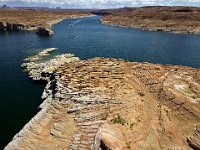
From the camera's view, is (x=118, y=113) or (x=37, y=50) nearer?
(x=118, y=113)

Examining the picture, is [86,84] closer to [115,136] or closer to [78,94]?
[78,94]

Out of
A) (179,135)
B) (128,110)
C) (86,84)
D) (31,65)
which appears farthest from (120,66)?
(31,65)

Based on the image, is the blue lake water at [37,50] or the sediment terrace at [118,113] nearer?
the sediment terrace at [118,113]

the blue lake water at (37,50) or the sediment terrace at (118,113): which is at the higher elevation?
the sediment terrace at (118,113)

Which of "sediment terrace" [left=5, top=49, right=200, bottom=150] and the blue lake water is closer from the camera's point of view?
"sediment terrace" [left=5, top=49, right=200, bottom=150]

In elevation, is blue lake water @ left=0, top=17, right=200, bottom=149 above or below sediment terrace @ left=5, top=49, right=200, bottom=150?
below
